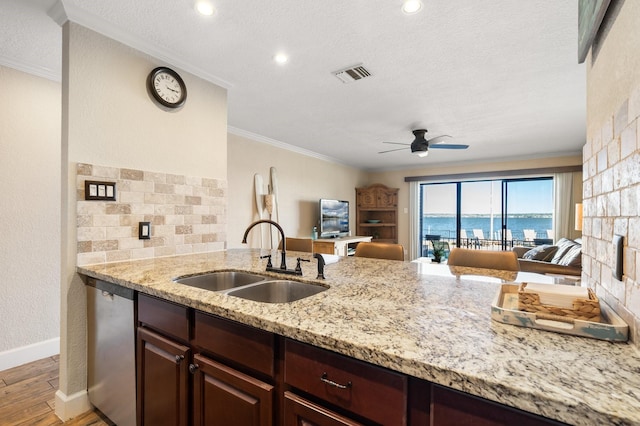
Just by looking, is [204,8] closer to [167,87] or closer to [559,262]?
[167,87]

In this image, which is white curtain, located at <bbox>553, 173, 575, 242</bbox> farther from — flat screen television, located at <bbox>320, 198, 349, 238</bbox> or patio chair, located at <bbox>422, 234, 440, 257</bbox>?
flat screen television, located at <bbox>320, 198, 349, 238</bbox>

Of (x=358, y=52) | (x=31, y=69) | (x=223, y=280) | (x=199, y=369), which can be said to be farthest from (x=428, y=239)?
(x=31, y=69)

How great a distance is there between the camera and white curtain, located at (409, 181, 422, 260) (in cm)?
664

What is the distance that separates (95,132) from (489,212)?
22.1ft

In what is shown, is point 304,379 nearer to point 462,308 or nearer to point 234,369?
point 234,369

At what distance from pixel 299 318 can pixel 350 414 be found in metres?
0.28

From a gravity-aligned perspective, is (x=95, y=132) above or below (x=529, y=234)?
above

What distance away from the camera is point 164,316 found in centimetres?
128

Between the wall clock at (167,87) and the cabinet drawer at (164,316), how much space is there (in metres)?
1.44

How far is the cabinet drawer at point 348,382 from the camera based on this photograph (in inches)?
27.5

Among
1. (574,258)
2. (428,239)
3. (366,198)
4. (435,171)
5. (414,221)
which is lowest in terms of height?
(428,239)

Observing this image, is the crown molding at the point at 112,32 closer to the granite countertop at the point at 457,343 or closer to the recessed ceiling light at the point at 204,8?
the recessed ceiling light at the point at 204,8

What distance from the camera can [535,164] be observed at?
17.7 feet

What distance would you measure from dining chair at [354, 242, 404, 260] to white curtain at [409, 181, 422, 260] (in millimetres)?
4696
